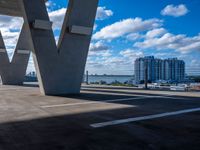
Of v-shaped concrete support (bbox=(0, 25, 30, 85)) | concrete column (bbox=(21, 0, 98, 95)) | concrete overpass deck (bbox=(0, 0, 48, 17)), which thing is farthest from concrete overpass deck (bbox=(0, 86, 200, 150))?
v-shaped concrete support (bbox=(0, 25, 30, 85))

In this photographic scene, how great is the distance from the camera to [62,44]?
14.3 m

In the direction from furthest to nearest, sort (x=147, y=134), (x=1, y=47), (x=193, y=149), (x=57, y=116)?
(x=1, y=47), (x=57, y=116), (x=147, y=134), (x=193, y=149)

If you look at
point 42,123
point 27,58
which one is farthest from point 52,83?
point 27,58

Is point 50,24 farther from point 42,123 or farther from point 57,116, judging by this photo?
point 42,123

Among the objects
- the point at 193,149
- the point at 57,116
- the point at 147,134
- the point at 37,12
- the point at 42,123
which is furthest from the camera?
the point at 37,12

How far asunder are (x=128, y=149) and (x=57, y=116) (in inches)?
139

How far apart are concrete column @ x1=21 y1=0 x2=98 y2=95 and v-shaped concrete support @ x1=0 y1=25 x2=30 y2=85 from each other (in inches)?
568

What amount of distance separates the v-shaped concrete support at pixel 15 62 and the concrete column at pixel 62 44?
14428mm

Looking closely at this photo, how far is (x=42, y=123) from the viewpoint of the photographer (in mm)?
6074

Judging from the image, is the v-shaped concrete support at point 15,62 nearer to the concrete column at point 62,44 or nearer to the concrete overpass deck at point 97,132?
the concrete column at point 62,44

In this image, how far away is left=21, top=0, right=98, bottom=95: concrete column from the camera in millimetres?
13555

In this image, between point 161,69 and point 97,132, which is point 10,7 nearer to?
point 97,132

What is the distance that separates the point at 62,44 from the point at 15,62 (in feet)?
50.2

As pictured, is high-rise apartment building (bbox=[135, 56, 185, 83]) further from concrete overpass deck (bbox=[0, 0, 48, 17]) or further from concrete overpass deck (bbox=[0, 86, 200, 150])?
concrete overpass deck (bbox=[0, 86, 200, 150])
